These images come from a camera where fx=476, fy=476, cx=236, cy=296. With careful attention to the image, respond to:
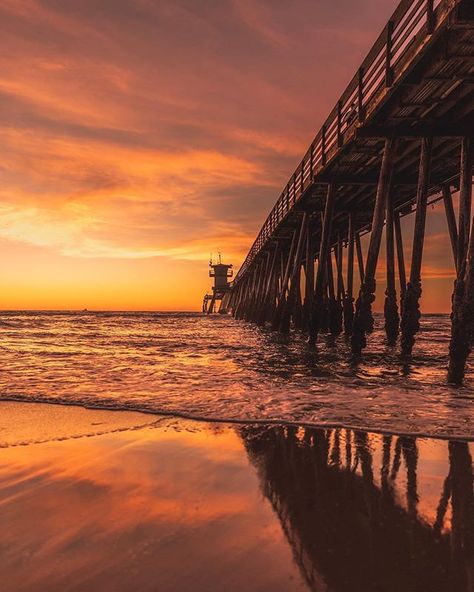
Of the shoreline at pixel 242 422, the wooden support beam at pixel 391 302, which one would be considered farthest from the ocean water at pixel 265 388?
the wooden support beam at pixel 391 302

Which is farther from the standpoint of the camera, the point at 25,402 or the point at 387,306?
the point at 387,306

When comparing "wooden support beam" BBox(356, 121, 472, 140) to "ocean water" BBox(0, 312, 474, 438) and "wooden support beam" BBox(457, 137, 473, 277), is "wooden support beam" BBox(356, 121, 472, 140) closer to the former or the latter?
"wooden support beam" BBox(457, 137, 473, 277)

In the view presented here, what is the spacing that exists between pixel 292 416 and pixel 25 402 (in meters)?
3.20

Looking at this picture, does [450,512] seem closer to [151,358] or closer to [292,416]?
[292,416]

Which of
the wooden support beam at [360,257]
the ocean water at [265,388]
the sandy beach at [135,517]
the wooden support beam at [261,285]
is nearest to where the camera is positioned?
the sandy beach at [135,517]

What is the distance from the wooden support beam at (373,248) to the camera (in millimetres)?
9641

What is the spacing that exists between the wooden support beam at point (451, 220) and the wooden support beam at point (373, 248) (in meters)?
3.64

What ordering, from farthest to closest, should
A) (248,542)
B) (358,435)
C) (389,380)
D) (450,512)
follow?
(389,380) < (358,435) < (450,512) < (248,542)

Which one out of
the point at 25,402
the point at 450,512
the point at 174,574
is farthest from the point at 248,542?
the point at 25,402

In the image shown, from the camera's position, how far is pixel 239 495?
8.80 ft

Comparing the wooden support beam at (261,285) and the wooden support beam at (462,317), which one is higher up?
the wooden support beam at (261,285)

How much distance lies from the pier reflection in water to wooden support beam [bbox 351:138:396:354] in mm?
6650

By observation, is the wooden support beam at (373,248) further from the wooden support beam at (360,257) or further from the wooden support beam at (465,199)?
the wooden support beam at (360,257)

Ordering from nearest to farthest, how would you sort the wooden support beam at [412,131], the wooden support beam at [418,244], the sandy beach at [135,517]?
the sandy beach at [135,517]
the wooden support beam at [412,131]
the wooden support beam at [418,244]
